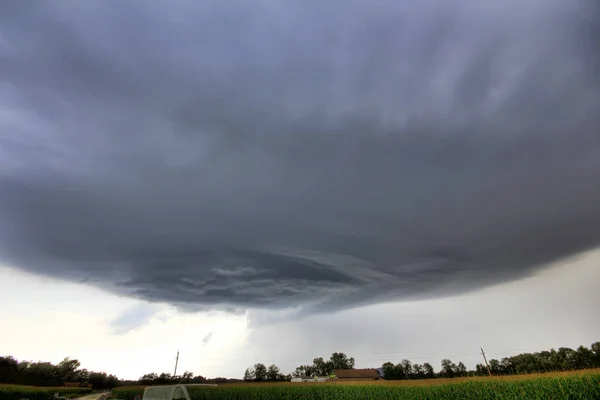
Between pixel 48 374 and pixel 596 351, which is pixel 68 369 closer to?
pixel 48 374

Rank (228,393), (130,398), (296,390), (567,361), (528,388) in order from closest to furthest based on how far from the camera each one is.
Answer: (528,388) < (296,390) < (228,393) < (130,398) < (567,361)

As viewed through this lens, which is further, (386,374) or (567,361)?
(386,374)

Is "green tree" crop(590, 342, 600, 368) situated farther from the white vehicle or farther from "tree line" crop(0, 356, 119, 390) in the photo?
"tree line" crop(0, 356, 119, 390)

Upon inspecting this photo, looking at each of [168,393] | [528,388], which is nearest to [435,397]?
[528,388]

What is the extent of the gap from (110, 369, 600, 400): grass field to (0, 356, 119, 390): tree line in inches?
2895

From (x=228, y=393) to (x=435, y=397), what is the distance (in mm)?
29370

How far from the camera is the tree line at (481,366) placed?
103 m

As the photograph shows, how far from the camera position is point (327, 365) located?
157 metres

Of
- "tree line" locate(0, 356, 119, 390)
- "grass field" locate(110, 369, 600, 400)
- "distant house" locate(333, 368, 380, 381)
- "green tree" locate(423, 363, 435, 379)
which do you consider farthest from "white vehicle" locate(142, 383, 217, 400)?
"green tree" locate(423, 363, 435, 379)

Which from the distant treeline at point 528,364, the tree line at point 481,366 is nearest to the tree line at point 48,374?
the tree line at point 481,366

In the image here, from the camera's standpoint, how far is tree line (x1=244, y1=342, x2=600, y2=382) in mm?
102812

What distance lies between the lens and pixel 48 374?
119 meters

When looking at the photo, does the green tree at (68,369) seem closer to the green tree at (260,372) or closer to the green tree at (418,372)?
the green tree at (260,372)

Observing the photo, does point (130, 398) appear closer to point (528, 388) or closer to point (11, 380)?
point (11, 380)
